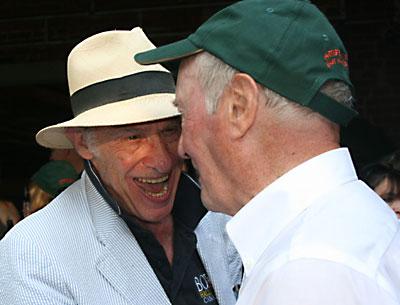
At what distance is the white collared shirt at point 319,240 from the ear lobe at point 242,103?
0.13 m

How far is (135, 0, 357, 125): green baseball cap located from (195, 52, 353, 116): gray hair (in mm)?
14

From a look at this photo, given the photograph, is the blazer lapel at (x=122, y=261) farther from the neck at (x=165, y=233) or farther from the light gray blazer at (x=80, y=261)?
the neck at (x=165, y=233)

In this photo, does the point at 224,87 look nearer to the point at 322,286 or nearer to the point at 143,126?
the point at 322,286

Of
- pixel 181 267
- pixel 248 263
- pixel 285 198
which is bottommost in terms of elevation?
pixel 181 267

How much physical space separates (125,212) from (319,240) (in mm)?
1304

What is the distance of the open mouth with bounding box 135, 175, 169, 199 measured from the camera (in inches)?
106

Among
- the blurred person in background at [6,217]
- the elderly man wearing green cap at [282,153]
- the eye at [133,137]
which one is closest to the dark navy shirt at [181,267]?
the eye at [133,137]

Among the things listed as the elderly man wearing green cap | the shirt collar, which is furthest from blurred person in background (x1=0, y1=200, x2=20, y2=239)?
the shirt collar

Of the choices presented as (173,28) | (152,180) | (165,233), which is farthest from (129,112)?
(173,28)

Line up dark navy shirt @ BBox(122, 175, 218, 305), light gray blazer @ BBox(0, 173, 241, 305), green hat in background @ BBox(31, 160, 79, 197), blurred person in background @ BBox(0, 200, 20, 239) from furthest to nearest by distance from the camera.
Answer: blurred person in background @ BBox(0, 200, 20, 239) → green hat in background @ BBox(31, 160, 79, 197) → dark navy shirt @ BBox(122, 175, 218, 305) → light gray blazer @ BBox(0, 173, 241, 305)

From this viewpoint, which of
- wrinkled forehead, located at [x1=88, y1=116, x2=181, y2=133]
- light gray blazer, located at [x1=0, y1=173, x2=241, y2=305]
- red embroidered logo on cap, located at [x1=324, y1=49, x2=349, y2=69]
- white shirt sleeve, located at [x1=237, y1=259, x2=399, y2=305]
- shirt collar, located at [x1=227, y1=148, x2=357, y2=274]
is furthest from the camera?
wrinkled forehead, located at [x1=88, y1=116, x2=181, y2=133]

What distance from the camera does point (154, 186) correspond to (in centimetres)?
271

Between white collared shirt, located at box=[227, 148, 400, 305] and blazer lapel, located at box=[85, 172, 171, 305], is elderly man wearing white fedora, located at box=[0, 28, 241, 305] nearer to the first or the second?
blazer lapel, located at box=[85, 172, 171, 305]

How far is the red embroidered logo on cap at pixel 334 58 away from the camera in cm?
170
